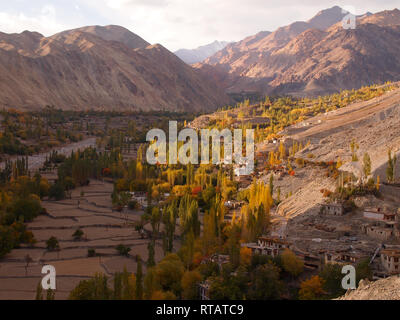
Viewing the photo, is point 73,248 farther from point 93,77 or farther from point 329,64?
point 329,64

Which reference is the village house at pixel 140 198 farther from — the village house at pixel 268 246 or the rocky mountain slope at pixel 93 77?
the rocky mountain slope at pixel 93 77

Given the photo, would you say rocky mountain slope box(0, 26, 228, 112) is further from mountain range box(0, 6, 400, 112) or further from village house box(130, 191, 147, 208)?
village house box(130, 191, 147, 208)

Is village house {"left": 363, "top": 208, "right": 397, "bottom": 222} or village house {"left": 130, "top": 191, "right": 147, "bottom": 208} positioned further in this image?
village house {"left": 130, "top": 191, "right": 147, "bottom": 208}

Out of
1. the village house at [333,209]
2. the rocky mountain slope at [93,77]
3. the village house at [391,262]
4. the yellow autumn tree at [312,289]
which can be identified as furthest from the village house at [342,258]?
the rocky mountain slope at [93,77]

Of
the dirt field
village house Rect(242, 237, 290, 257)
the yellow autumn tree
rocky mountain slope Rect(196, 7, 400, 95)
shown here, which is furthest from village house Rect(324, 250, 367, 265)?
rocky mountain slope Rect(196, 7, 400, 95)

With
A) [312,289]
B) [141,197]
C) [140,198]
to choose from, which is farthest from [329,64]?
[312,289]
